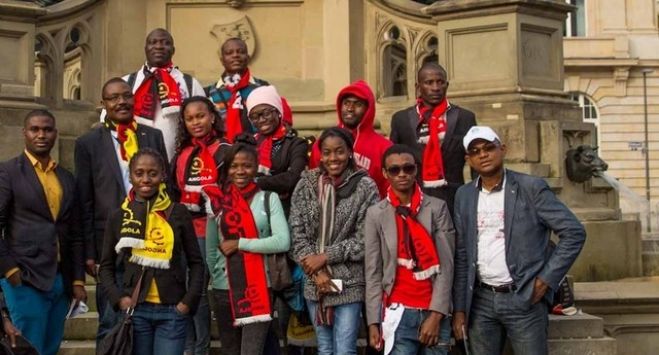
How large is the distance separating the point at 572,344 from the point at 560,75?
364 centimetres

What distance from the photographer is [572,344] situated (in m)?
6.45

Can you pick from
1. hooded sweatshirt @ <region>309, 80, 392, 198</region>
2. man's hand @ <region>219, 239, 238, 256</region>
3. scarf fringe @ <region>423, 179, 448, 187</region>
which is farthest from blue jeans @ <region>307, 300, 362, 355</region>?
scarf fringe @ <region>423, 179, 448, 187</region>

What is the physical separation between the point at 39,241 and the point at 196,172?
3.38ft

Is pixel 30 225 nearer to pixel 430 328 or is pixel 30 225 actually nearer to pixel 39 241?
pixel 39 241

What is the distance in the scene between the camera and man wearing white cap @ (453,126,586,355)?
17.3 feet

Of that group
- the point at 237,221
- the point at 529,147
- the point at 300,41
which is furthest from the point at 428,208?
the point at 300,41

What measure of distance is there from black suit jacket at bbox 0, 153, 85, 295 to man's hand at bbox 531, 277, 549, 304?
2657mm

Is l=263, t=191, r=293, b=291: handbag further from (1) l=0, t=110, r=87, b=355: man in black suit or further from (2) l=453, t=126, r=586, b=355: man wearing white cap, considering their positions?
(1) l=0, t=110, r=87, b=355: man in black suit

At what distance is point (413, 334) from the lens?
5285mm

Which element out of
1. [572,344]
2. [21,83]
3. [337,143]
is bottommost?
[572,344]

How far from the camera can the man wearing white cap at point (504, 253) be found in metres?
5.26

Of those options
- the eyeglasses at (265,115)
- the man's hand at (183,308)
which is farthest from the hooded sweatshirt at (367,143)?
the man's hand at (183,308)

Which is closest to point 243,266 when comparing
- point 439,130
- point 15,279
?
point 15,279

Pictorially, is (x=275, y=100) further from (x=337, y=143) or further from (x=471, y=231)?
(x=471, y=231)
